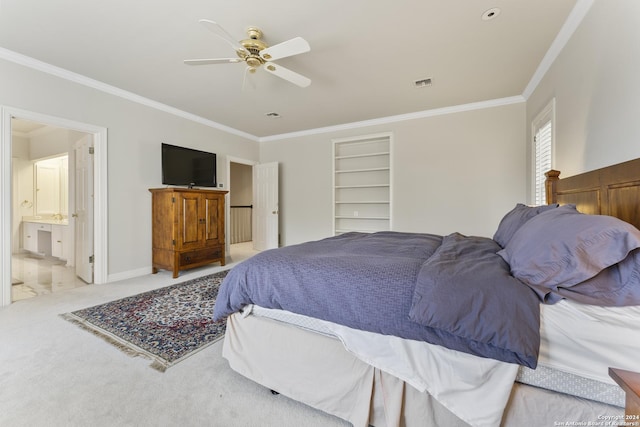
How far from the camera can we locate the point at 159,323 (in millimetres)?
2391

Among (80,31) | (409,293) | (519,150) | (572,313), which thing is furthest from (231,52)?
(519,150)

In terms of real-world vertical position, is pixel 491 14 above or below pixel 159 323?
above

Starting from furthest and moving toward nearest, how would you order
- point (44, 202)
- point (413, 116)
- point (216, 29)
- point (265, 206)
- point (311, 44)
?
point (265, 206) → point (44, 202) → point (413, 116) → point (311, 44) → point (216, 29)

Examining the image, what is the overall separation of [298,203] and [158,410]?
4594mm

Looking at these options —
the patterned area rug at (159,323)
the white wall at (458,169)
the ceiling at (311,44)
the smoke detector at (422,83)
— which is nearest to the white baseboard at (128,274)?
the patterned area rug at (159,323)

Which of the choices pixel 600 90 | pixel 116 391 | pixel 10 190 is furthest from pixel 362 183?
pixel 10 190

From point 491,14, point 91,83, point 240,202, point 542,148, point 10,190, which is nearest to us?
point 491,14

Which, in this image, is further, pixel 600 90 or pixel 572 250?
pixel 600 90

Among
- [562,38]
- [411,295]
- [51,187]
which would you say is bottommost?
[411,295]

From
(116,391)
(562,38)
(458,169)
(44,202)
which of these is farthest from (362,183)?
(44,202)

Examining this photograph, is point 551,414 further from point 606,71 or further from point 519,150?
point 519,150

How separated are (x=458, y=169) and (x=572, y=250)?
361 centimetres

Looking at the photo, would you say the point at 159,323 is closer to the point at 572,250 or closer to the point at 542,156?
the point at 572,250

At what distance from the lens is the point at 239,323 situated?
1.68 meters
